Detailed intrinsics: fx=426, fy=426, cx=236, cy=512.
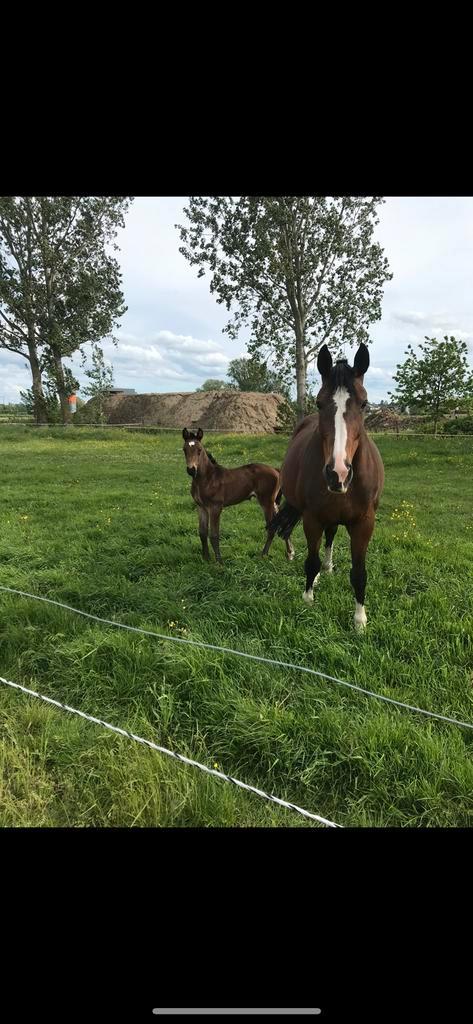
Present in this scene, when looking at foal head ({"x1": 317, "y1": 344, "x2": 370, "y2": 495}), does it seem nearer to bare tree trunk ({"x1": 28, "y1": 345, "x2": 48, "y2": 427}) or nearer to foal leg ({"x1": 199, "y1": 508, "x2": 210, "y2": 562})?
foal leg ({"x1": 199, "y1": 508, "x2": 210, "y2": 562})

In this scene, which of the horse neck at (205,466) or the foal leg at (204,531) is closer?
the horse neck at (205,466)

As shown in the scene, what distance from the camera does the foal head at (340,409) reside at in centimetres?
223

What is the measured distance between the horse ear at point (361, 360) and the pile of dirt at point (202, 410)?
18.4 metres

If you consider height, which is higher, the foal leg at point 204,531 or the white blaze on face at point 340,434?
the white blaze on face at point 340,434

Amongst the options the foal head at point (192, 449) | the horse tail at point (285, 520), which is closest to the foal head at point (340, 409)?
the foal head at point (192, 449)

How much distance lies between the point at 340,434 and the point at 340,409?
15 centimetres

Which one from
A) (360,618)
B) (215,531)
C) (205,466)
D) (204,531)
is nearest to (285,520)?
(215,531)

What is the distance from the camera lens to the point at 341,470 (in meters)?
2.20

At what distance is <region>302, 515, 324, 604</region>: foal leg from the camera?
9.79 feet

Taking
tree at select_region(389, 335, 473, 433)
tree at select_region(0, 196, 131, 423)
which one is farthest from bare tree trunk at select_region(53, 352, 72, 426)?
tree at select_region(389, 335, 473, 433)

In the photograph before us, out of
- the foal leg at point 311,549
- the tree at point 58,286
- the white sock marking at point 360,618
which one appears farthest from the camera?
the tree at point 58,286

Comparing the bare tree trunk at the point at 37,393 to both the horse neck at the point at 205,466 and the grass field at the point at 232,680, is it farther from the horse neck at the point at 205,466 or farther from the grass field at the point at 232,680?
the horse neck at the point at 205,466

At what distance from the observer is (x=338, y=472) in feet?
7.24
